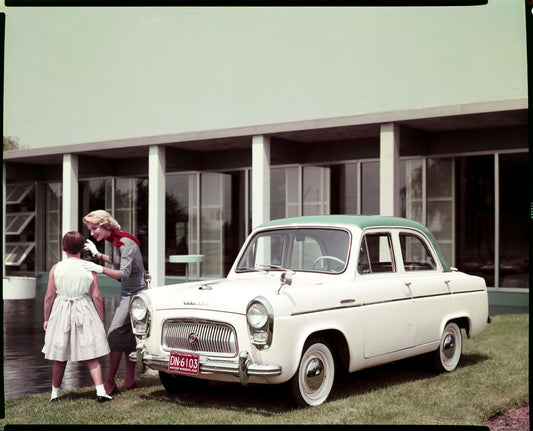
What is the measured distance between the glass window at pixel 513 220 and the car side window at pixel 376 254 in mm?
9296

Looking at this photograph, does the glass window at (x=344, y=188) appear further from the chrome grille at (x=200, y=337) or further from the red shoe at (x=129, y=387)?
the chrome grille at (x=200, y=337)

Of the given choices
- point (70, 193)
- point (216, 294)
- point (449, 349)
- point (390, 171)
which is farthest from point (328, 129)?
point (216, 294)

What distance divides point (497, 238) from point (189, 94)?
10316 millimetres

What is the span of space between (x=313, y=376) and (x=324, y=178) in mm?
12710

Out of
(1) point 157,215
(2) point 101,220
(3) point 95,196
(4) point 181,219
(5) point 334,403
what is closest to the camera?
(5) point 334,403

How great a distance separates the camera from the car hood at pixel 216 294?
19.0 feet

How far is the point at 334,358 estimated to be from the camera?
6.39 metres

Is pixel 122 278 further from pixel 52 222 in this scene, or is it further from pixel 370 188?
pixel 52 222

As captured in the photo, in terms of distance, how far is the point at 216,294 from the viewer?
5.95 metres

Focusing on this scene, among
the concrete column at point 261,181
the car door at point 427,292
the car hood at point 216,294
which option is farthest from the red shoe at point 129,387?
the concrete column at point 261,181

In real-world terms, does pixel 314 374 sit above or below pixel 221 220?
below

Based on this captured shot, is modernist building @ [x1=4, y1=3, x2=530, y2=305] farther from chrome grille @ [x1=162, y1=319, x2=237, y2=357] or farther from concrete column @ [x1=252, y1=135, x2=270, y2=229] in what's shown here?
chrome grille @ [x1=162, y1=319, x2=237, y2=357]

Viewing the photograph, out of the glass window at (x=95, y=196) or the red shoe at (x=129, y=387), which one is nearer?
the red shoe at (x=129, y=387)

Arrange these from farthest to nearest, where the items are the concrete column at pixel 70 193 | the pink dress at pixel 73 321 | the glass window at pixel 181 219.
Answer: the glass window at pixel 181 219
the concrete column at pixel 70 193
the pink dress at pixel 73 321
